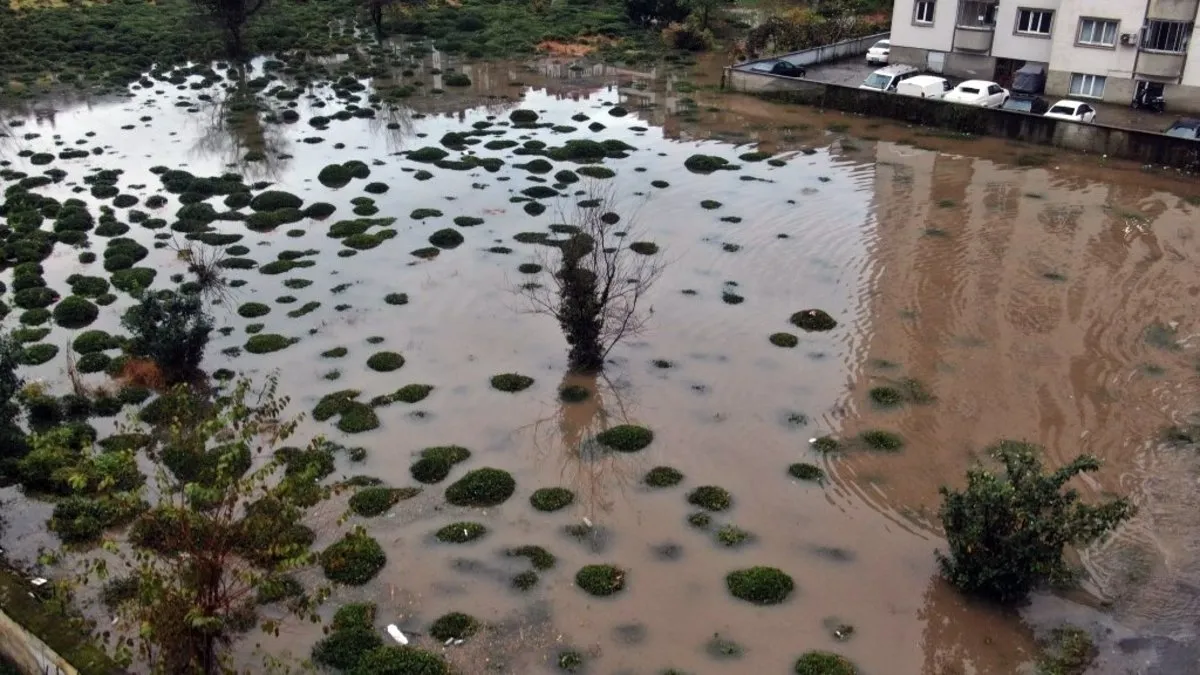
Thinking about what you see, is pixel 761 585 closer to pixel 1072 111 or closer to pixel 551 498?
pixel 551 498

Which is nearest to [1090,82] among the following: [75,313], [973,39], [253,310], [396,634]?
[973,39]

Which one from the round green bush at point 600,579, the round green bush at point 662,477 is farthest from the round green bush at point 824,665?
the round green bush at point 662,477

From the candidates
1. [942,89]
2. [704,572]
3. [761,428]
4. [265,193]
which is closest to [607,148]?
[265,193]

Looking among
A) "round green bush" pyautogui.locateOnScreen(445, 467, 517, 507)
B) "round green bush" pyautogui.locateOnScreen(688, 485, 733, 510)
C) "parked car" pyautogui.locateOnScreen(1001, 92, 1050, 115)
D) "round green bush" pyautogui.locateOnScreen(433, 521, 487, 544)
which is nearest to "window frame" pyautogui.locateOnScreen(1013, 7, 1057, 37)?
"parked car" pyautogui.locateOnScreen(1001, 92, 1050, 115)

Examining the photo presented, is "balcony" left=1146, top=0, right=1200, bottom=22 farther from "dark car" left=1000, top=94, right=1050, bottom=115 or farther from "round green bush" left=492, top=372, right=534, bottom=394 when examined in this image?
"round green bush" left=492, top=372, right=534, bottom=394

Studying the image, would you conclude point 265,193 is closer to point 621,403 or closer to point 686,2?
point 621,403

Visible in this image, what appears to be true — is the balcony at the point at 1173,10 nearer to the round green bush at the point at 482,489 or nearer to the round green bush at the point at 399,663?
the round green bush at the point at 482,489
